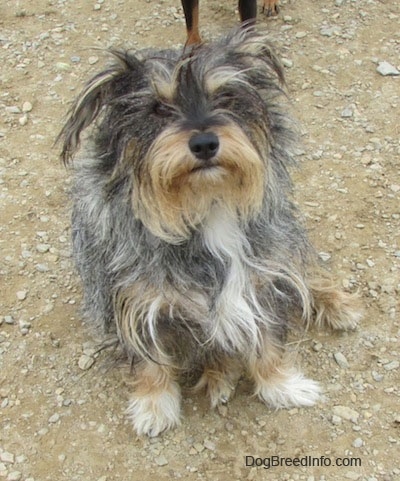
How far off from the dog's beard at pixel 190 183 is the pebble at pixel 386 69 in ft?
8.92

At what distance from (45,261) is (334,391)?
169cm

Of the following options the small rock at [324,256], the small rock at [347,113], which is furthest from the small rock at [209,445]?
the small rock at [347,113]

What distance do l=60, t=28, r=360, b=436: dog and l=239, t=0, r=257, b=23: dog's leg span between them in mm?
2380

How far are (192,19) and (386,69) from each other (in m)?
1.37

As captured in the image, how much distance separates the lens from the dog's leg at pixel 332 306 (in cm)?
361

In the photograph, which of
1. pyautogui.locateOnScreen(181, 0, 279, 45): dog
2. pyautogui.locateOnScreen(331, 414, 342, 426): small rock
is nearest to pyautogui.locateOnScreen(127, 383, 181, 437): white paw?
pyautogui.locateOnScreen(331, 414, 342, 426): small rock

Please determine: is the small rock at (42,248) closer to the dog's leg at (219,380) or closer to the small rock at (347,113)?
the dog's leg at (219,380)

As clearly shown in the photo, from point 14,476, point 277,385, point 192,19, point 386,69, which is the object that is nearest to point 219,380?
point 277,385

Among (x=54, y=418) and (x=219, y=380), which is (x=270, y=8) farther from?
(x=54, y=418)

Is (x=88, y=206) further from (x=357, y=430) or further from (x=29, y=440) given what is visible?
(x=357, y=430)

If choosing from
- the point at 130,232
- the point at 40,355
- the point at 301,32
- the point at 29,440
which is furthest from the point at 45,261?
the point at 301,32

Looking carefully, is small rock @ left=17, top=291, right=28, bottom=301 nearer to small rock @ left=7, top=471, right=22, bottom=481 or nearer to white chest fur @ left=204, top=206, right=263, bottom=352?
small rock @ left=7, top=471, right=22, bottom=481

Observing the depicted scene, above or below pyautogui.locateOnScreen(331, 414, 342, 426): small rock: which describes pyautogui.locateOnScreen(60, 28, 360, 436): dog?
above

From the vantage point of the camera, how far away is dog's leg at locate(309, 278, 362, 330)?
361 centimetres
